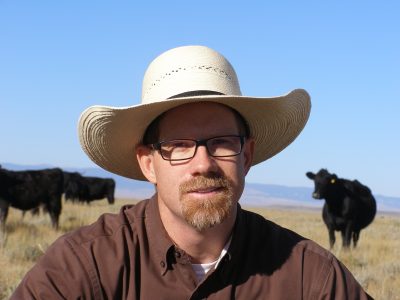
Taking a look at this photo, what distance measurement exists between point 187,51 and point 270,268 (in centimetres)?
101

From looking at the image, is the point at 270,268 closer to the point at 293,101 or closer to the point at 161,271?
the point at 161,271

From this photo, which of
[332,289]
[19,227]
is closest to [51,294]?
[332,289]

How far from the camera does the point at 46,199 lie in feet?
62.0

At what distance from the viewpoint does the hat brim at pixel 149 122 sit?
3.12 meters

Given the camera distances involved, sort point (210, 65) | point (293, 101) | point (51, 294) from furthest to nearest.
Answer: point (293, 101) → point (210, 65) → point (51, 294)

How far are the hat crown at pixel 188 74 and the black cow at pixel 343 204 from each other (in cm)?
1282

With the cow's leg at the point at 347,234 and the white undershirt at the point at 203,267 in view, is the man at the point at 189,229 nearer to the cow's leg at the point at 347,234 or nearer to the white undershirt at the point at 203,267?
the white undershirt at the point at 203,267

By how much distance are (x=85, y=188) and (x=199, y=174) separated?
3576 centimetres

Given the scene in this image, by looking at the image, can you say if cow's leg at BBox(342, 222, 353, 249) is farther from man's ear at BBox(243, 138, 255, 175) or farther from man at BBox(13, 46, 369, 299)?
man at BBox(13, 46, 369, 299)

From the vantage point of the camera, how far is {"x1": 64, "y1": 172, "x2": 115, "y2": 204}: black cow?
3700cm

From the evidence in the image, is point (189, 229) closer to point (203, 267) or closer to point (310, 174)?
point (203, 267)

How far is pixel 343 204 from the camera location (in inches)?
651

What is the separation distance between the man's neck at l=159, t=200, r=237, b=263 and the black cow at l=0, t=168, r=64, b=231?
14.9m

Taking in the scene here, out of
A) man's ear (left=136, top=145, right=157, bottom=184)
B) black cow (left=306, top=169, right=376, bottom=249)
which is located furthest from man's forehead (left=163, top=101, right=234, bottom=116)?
black cow (left=306, top=169, right=376, bottom=249)
